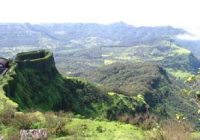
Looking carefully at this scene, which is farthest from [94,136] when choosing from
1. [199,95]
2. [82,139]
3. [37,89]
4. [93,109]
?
[93,109]

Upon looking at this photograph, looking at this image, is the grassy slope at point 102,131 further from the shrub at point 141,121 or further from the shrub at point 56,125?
the shrub at point 141,121

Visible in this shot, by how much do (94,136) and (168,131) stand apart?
10.5 meters

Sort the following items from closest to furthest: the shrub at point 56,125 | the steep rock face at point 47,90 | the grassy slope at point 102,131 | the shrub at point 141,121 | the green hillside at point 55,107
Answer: the shrub at point 56,125 < the grassy slope at point 102,131 < the green hillside at point 55,107 < the shrub at point 141,121 < the steep rock face at point 47,90

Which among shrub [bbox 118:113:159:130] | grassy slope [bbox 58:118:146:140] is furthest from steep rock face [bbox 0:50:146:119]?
grassy slope [bbox 58:118:146:140]

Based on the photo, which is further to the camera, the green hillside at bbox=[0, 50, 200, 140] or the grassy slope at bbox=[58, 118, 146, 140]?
the green hillside at bbox=[0, 50, 200, 140]

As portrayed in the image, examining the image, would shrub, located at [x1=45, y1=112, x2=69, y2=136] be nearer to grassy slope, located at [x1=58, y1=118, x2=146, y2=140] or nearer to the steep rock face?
grassy slope, located at [x1=58, y1=118, x2=146, y2=140]

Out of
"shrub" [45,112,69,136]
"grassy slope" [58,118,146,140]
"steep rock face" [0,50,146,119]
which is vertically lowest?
"steep rock face" [0,50,146,119]

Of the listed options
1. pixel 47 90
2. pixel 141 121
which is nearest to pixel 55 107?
pixel 47 90

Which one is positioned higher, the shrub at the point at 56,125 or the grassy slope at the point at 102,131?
the shrub at the point at 56,125

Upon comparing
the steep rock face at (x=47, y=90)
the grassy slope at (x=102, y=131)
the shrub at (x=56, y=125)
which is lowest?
the steep rock face at (x=47, y=90)

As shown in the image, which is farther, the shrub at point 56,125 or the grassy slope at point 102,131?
the grassy slope at point 102,131

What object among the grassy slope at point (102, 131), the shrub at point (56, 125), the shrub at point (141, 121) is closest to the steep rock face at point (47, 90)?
the shrub at point (141, 121)

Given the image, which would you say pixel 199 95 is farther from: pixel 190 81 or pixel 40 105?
pixel 40 105

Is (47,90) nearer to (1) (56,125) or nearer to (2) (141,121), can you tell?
(2) (141,121)
